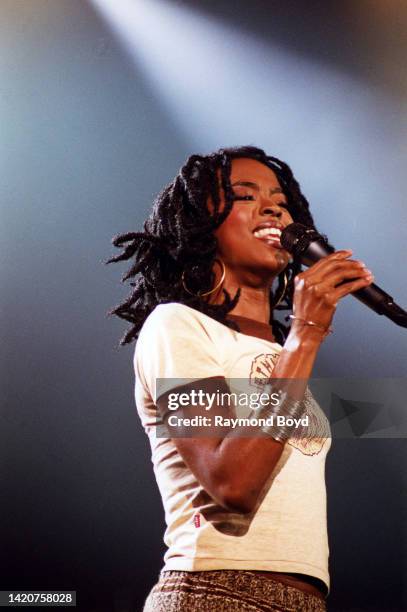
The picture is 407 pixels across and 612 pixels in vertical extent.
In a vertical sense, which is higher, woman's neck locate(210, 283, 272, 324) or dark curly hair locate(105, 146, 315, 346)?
dark curly hair locate(105, 146, 315, 346)

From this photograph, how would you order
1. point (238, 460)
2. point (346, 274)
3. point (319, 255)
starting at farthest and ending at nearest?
point (319, 255) → point (346, 274) → point (238, 460)

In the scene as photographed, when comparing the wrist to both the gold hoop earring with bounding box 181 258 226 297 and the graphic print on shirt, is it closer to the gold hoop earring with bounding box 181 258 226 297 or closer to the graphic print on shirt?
the graphic print on shirt

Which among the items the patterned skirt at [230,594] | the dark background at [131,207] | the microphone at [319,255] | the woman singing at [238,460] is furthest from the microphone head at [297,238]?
the dark background at [131,207]

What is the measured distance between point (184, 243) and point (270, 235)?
0.17 meters

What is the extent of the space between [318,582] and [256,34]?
6.59 ft

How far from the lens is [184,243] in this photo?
1.50 metres

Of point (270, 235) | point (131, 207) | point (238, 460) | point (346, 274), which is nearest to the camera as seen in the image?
point (238, 460)

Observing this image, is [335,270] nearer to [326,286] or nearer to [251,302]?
[326,286]

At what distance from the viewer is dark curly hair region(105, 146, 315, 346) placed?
1505 millimetres

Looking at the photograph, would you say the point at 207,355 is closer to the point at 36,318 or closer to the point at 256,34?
the point at 36,318

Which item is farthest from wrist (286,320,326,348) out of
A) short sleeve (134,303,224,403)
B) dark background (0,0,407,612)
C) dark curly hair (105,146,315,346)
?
dark background (0,0,407,612)

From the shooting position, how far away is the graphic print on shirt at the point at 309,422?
4.00 feet

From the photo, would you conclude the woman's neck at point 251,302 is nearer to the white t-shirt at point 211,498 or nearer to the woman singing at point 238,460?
the woman singing at point 238,460

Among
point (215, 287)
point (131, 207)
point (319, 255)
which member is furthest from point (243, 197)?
point (131, 207)
